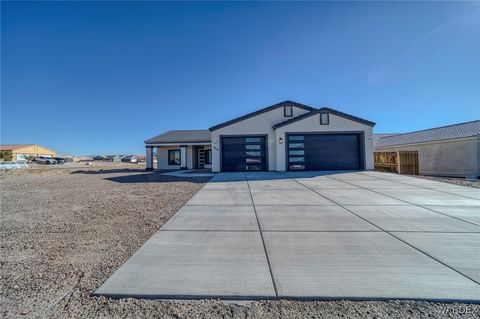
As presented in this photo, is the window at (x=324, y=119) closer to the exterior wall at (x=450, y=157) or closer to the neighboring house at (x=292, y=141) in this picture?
the neighboring house at (x=292, y=141)

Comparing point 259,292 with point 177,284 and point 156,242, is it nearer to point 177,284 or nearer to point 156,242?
point 177,284

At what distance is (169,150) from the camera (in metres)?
22.8

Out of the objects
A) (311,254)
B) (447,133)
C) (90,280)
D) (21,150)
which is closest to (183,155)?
(90,280)

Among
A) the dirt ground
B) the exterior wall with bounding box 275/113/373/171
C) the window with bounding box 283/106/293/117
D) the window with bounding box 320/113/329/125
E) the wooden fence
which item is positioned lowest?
the dirt ground

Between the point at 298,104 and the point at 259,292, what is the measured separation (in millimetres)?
14883

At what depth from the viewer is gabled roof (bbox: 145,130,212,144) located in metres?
21.5

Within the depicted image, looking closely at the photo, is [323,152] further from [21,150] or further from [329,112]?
[21,150]

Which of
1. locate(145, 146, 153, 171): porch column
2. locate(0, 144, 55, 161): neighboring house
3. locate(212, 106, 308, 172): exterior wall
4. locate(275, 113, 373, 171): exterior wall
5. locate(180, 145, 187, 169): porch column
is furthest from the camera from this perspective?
locate(0, 144, 55, 161): neighboring house

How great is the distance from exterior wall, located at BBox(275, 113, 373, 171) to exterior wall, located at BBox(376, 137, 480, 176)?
21.0ft

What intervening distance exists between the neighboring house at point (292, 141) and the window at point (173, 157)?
328 inches

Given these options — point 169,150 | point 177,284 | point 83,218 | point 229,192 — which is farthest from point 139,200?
point 169,150

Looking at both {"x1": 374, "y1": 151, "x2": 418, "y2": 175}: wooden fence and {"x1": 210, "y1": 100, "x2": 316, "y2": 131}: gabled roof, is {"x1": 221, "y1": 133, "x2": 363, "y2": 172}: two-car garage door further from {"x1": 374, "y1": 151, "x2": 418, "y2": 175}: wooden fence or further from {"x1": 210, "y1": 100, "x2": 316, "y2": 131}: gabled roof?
{"x1": 374, "y1": 151, "x2": 418, "y2": 175}: wooden fence

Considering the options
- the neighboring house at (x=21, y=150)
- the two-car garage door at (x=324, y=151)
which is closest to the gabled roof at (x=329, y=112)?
the two-car garage door at (x=324, y=151)

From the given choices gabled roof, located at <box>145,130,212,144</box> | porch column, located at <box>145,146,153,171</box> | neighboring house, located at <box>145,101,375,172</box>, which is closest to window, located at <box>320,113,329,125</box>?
neighboring house, located at <box>145,101,375,172</box>
